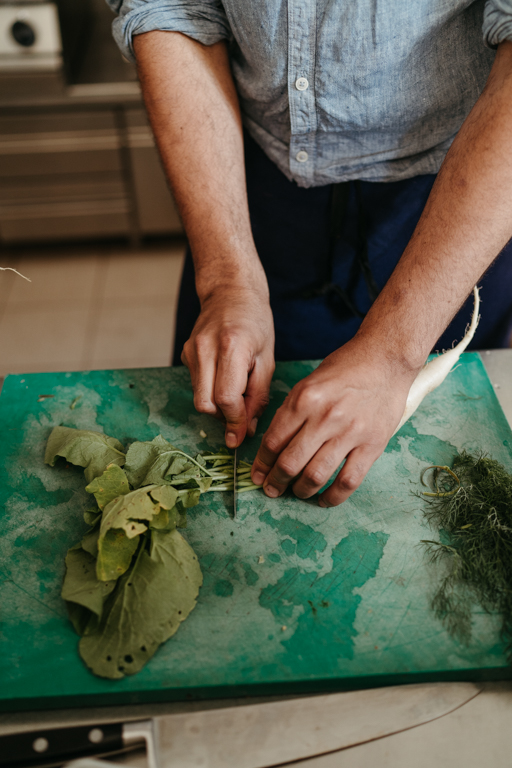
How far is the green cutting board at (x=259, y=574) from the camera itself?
77 cm

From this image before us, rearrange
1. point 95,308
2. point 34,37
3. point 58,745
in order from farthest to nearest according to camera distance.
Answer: point 95,308 < point 34,37 < point 58,745

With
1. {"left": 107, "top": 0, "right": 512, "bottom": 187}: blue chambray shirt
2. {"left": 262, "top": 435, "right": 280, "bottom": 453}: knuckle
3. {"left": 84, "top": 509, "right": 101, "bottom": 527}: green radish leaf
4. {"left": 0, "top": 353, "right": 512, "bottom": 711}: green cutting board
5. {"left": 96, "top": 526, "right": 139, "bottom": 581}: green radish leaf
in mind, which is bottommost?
{"left": 0, "top": 353, "right": 512, "bottom": 711}: green cutting board

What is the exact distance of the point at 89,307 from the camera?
309 cm

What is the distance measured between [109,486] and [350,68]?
917 millimetres

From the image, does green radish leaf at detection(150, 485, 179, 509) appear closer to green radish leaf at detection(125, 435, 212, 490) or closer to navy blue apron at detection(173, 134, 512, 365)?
green radish leaf at detection(125, 435, 212, 490)

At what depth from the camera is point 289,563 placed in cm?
90

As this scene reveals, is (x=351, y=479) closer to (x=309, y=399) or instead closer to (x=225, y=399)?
(x=309, y=399)

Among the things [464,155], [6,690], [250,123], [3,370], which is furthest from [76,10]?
[6,690]

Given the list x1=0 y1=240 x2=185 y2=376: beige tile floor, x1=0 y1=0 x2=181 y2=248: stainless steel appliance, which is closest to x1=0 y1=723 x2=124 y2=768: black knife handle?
x1=0 y1=240 x2=185 y2=376: beige tile floor

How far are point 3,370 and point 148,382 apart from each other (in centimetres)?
187

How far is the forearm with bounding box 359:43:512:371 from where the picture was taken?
91 cm

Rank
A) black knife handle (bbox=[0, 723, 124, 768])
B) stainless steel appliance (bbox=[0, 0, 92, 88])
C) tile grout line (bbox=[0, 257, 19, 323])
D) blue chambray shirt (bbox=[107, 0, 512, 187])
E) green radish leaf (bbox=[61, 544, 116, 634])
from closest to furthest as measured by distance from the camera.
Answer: black knife handle (bbox=[0, 723, 124, 768]) → green radish leaf (bbox=[61, 544, 116, 634]) → blue chambray shirt (bbox=[107, 0, 512, 187]) → stainless steel appliance (bbox=[0, 0, 92, 88]) → tile grout line (bbox=[0, 257, 19, 323])

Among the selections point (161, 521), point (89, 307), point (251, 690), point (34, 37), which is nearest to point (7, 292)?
point (89, 307)

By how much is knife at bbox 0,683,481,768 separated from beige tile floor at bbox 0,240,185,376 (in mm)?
2053
